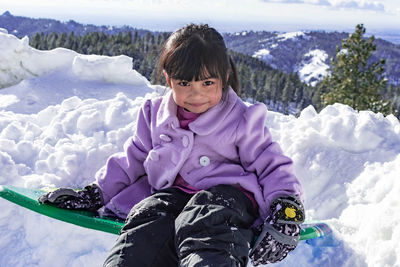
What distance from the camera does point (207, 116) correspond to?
2.11 meters

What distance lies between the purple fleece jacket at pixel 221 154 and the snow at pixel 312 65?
183071mm

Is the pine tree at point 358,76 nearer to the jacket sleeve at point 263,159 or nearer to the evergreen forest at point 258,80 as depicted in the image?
the jacket sleeve at point 263,159

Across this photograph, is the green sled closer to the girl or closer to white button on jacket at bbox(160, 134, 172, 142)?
the girl

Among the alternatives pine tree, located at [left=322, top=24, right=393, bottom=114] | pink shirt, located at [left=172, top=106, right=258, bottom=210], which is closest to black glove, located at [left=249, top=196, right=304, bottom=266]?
pink shirt, located at [left=172, top=106, right=258, bottom=210]

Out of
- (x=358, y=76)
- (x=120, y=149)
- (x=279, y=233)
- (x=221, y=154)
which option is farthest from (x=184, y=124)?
(x=358, y=76)

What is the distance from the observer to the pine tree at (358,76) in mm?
18781

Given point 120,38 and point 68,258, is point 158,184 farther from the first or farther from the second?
point 120,38

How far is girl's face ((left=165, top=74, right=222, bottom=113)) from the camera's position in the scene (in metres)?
1.97

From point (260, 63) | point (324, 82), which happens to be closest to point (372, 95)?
point (324, 82)

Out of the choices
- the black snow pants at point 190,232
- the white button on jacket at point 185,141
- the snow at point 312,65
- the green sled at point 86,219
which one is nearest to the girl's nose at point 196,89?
the white button on jacket at point 185,141

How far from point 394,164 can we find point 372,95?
17407 millimetres

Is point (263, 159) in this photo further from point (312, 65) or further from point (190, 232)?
point (312, 65)

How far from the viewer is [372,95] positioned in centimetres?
1889

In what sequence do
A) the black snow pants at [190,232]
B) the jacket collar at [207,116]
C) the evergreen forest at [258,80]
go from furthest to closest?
the evergreen forest at [258,80]
the jacket collar at [207,116]
the black snow pants at [190,232]
